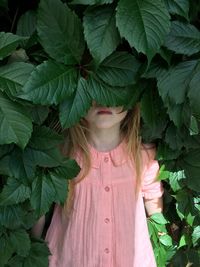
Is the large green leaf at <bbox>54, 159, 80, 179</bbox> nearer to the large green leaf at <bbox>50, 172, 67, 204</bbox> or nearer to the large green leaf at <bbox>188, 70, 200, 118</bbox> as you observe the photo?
the large green leaf at <bbox>50, 172, 67, 204</bbox>

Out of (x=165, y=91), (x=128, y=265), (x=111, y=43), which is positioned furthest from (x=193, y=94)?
(x=128, y=265)

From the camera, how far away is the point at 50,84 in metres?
0.70

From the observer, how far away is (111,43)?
0.69 meters

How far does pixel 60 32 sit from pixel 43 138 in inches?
8.0

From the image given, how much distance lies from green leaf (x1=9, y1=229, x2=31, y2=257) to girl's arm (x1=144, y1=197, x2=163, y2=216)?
35 centimetres

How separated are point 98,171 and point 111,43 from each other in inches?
16.4

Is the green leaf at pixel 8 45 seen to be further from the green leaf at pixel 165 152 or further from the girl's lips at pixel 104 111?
the green leaf at pixel 165 152

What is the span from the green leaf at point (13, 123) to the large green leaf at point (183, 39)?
0.27m

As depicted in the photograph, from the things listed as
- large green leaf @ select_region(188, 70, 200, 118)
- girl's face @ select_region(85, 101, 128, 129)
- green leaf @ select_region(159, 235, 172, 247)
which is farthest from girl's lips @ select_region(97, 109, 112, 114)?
green leaf @ select_region(159, 235, 172, 247)

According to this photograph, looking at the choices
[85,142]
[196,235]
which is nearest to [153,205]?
[196,235]

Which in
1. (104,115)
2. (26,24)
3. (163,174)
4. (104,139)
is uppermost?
(26,24)

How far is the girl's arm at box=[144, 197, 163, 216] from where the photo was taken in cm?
114

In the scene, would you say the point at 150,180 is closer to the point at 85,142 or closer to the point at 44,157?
the point at 85,142

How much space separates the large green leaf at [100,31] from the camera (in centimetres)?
68
